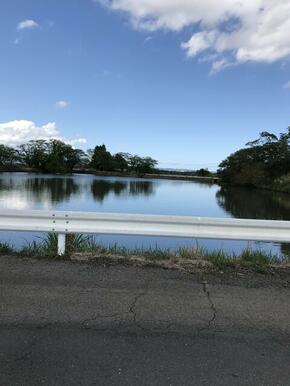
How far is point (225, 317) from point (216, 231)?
2.33m

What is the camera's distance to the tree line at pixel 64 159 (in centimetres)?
12800

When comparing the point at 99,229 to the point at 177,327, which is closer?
the point at 177,327

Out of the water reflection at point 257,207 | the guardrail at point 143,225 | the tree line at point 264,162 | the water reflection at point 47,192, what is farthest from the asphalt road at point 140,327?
the tree line at point 264,162

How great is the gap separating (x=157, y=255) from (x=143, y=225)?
0.58m

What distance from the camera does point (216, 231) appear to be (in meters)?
6.44

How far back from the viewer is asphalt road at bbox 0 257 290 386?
10.0 feet

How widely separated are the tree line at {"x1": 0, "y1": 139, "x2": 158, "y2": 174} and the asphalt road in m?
123

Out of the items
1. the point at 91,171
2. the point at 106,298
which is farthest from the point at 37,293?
the point at 91,171

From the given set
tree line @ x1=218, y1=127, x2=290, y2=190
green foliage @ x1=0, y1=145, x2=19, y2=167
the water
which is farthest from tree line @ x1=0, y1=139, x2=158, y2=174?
the water

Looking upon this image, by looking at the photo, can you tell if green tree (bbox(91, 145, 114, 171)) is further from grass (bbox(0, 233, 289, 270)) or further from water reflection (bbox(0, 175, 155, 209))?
grass (bbox(0, 233, 289, 270))

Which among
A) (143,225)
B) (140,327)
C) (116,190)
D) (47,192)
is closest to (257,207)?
(116,190)

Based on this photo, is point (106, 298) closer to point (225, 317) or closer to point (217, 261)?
point (225, 317)

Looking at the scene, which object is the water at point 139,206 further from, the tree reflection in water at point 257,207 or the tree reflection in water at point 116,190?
the tree reflection in water at point 116,190

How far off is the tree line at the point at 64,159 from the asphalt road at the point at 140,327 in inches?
4837
